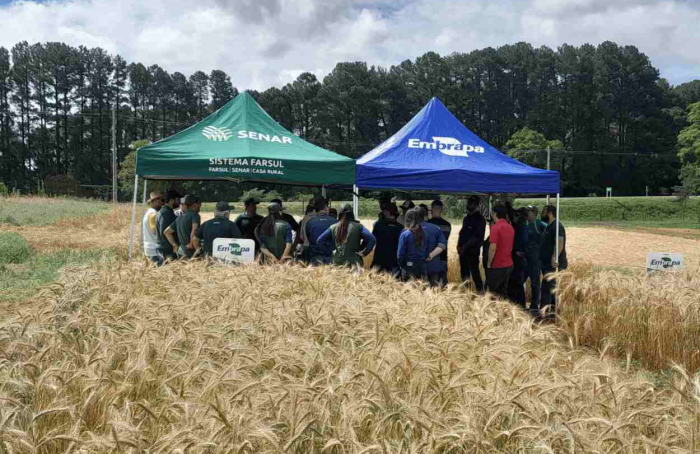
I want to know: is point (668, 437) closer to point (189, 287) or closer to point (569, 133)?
point (189, 287)

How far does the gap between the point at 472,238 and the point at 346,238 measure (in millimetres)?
2467

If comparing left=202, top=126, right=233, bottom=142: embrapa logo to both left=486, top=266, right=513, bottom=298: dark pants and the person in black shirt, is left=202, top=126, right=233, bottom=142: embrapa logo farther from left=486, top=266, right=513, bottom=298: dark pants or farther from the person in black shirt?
the person in black shirt

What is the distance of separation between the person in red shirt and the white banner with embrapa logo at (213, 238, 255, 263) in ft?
10.1

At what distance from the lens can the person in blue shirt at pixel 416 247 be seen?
6.95 m

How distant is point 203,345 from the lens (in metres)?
2.81

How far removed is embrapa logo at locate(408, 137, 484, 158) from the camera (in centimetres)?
912

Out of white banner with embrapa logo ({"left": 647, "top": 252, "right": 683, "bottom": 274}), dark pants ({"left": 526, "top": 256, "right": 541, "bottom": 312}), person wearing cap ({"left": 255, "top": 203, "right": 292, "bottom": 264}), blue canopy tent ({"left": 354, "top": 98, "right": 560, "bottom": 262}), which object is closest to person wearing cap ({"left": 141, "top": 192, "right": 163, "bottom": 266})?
person wearing cap ({"left": 255, "top": 203, "right": 292, "bottom": 264})

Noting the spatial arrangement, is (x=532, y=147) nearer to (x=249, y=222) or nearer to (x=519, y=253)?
(x=519, y=253)

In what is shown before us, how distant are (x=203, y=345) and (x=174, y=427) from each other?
811mm

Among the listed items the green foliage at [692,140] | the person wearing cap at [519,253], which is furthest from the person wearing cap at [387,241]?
the green foliage at [692,140]

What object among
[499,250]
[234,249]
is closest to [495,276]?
[499,250]

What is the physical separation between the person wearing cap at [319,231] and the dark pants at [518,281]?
293 cm

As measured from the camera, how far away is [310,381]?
2.51m

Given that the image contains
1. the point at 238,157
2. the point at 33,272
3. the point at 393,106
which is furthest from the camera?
the point at 393,106
